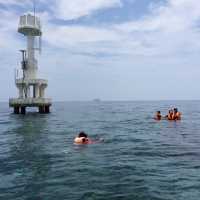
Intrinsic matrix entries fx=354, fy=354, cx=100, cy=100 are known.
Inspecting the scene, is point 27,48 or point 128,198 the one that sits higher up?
point 27,48

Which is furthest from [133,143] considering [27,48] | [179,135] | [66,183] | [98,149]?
[27,48]

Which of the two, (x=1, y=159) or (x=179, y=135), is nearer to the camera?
(x=1, y=159)

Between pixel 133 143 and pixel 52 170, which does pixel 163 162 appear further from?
pixel 133 143

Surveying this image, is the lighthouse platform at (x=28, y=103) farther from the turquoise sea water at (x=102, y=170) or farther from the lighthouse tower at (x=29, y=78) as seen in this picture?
the turquoise sea water at (x=102, y=170)

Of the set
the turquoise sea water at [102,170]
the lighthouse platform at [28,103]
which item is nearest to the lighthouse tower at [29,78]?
the lighthouse platform at [28,103]

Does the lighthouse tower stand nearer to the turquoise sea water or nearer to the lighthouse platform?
the lighthouse platform

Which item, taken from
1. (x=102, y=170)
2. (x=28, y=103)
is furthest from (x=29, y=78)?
(x=102, y=170)

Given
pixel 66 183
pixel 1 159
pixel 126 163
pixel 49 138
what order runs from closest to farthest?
pixel 66 183
pixel 126 163
pixel 1 159
pixel 49 138

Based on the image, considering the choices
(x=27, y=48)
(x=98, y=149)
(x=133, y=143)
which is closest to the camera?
(x=98, y=149)

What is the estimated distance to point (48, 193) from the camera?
1631 centimetres

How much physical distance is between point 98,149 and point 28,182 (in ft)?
35.4

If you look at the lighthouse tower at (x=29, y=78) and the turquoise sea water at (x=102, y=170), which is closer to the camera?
the turquoise sea water at (x=102, y=170)

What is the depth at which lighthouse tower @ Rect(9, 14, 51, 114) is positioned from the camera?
77688 mm

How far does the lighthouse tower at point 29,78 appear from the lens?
77.7 meters
